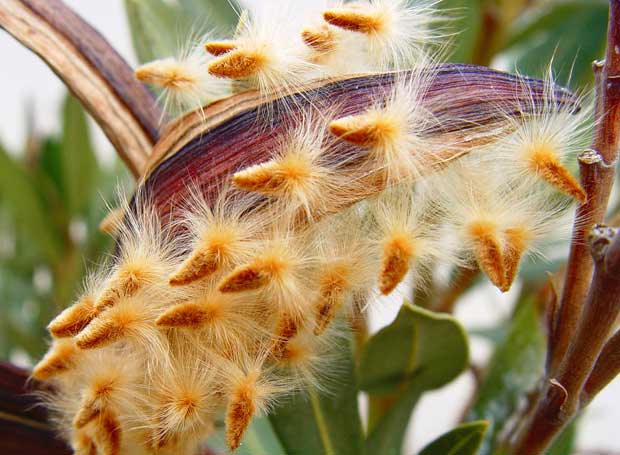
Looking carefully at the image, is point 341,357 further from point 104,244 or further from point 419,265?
point 104,244

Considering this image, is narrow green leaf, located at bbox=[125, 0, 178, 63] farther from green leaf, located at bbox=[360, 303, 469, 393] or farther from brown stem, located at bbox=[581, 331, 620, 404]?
brown stem, located at bbox=[581, 331, 620, 404]

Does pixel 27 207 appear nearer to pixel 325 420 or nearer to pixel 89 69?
pixel 89 69

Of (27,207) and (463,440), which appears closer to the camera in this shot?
(463,440)

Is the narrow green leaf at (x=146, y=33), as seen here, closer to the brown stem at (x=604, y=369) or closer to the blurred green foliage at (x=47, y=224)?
the blurred green foliage at (x=47, y=224)

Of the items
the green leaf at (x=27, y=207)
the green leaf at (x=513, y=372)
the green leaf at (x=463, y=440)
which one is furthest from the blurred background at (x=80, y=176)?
the green leaf at (x=463, y=440)

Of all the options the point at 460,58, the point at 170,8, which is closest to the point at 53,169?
the point at 170,8

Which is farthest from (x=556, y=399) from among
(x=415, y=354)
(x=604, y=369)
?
(x=415, y=354)

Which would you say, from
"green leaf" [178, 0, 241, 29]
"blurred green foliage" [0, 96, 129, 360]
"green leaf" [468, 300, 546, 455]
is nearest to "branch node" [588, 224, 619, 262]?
"green leaf" [468, 300, 546, 455]
